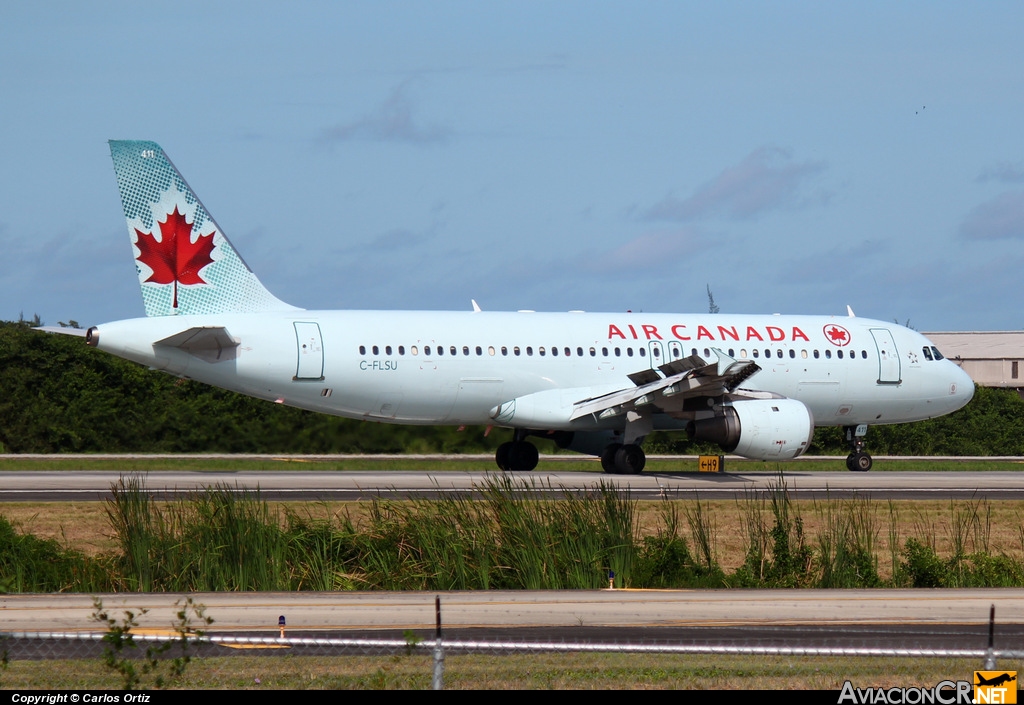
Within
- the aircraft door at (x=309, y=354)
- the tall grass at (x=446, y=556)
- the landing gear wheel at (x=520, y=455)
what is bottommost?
the tall grass at (x=446, y=556)

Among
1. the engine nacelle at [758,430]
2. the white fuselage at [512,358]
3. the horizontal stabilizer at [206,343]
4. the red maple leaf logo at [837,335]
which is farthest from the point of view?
the red maple leaf logo at [837,335]

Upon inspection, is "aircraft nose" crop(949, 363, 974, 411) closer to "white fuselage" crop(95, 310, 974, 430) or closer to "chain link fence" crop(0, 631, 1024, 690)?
"white fuselage" crop(95, 310, 974, 430)

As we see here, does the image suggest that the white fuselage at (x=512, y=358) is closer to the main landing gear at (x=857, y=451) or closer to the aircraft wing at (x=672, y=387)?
the main landing gear at (x=857, y=451)

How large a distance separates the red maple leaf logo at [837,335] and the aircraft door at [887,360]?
0.97m

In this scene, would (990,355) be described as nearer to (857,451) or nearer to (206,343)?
(857,451)

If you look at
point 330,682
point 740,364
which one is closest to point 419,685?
point 330,682

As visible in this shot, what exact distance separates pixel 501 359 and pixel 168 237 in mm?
8910

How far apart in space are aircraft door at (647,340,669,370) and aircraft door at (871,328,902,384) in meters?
7.04

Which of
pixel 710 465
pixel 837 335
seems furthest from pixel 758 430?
pixel 837 335

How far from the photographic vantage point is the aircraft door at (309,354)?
3112 cm

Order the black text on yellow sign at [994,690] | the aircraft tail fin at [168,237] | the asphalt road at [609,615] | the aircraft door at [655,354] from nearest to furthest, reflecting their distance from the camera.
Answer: the black text on yellow sign at [994,690] < the asphalt road at [609,615] < the aircraft tail fin at [168,237] < the aircraft door at [655,354]

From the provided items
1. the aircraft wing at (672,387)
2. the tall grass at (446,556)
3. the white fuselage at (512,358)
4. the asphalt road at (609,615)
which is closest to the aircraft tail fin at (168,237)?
the white fuselage at (512,358)

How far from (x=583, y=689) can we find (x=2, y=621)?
651cm

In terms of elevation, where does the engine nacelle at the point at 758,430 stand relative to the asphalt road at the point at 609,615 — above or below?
above
